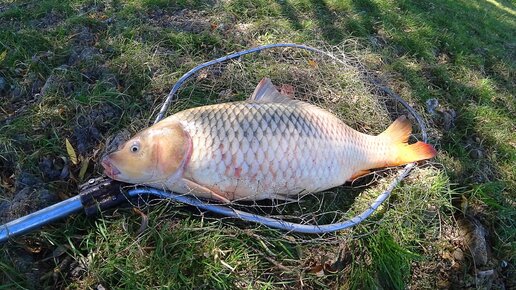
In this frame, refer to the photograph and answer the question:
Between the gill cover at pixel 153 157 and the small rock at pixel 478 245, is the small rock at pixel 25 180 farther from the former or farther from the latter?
the small rock at pixel 478 245

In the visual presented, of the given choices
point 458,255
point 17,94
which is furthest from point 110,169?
point 458,255

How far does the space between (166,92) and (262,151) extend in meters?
1.19

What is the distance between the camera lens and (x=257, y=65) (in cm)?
338

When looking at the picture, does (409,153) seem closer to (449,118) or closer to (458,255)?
(458,255)

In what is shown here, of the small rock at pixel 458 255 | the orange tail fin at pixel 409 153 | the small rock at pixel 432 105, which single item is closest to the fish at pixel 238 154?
the orange tail fin at pixel 409 153

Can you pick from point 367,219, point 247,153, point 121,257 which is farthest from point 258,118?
point 121,257

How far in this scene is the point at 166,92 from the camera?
3.11 meters

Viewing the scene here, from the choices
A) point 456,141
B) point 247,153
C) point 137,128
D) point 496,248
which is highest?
point 247,153

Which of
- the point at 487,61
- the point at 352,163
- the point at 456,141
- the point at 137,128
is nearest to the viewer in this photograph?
the point at 352,163

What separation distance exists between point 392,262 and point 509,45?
4.74 metres

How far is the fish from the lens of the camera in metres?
2.23

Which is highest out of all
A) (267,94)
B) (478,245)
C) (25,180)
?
(267,94)

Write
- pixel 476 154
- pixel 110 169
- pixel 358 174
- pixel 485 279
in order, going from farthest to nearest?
pixel 476 154, pixel 358 174, pixel 485 279, pixel 110 169

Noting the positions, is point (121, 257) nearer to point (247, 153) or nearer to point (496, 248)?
point (247, 153)
